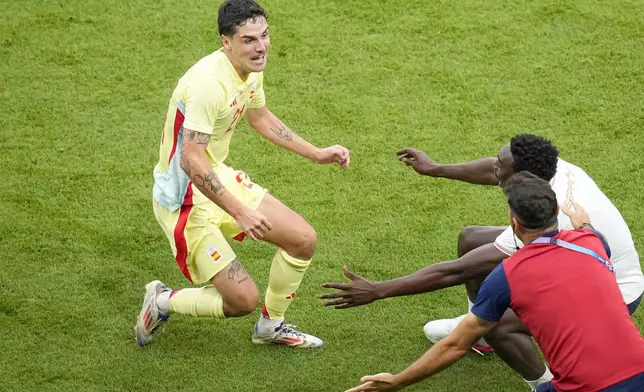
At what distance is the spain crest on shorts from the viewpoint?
554 centimetres

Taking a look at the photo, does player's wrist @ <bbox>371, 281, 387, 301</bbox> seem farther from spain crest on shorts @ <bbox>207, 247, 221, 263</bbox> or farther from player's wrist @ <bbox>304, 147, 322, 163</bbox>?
player's wrist @ <bbox>304, 147, 322, 163</bbox>

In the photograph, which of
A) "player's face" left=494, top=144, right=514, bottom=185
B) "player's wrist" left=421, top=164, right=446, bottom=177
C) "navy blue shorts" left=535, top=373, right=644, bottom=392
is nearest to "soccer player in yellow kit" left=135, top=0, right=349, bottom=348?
"player's wrist" left=421, top=164, right=446, bottom=177

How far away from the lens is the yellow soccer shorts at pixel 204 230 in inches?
219

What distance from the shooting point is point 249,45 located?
17.6 ft

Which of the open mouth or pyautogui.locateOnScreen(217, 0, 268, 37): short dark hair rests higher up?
pyautogui.locateOnScreen(217, 0, 268, 37): short dark hair

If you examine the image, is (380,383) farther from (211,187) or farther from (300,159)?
(300,159)

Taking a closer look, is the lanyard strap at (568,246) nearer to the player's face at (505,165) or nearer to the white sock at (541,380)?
the player's face at (505,165)

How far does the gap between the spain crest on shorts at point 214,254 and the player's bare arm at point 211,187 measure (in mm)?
388

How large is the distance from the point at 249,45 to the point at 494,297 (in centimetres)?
202

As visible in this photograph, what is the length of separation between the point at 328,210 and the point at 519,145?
226 centimetres

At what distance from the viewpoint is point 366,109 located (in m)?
8.01

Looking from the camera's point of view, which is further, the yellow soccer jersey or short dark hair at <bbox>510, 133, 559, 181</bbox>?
the yellow soccer jersey

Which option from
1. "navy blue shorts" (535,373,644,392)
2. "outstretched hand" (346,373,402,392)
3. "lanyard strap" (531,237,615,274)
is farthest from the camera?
"outstretched hand" (346,373,402,392)

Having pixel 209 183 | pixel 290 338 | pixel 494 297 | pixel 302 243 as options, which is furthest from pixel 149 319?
pixel 494 297
